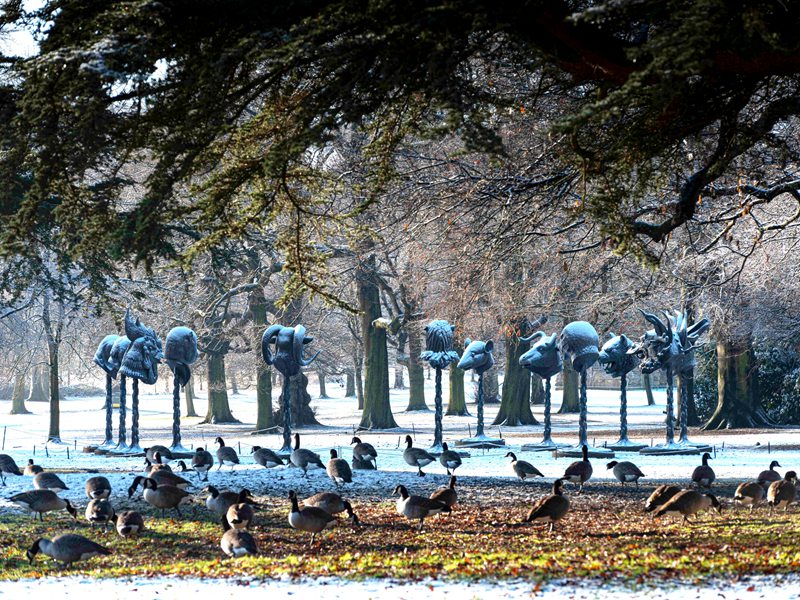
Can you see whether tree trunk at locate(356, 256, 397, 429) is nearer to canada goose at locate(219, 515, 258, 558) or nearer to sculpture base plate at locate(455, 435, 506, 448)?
sculpture base plate at locate(455, 435, 506, 448)

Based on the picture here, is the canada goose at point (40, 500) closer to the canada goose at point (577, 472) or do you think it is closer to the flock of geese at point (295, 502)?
the flock of geese at point (295, 502)

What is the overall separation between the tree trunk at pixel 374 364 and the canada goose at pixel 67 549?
24467mm

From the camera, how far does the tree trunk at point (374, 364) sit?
36000 millimetres

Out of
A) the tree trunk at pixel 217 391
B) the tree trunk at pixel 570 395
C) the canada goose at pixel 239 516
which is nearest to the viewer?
the canada goose at pixel 239 516

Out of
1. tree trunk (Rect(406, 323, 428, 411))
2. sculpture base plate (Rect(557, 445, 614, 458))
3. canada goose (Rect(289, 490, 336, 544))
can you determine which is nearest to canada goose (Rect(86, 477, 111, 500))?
canada goose (Rect(289, 490, 336, 544))

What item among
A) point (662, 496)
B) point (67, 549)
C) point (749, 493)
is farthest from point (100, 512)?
point (749, 493)

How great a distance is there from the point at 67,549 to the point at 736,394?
86.1 feet

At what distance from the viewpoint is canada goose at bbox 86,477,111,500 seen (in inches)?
607

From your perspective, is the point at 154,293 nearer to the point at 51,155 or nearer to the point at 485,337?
the point at 485,337

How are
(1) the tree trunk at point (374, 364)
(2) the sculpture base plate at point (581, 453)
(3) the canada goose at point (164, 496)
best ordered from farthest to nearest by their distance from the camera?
(1) the tree trunk at point (374, 364), (2) the sculpture base plate at point (581, 453), (3) the canada goose at point (164, 496)

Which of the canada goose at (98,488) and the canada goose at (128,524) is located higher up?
the canada goose at (98,488)

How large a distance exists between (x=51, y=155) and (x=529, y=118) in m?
7.63

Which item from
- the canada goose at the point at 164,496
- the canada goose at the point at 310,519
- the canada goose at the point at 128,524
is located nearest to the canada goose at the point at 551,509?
the canada goose at the point at 310,519

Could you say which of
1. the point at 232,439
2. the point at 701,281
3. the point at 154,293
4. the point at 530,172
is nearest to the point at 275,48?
the point at 530,172
